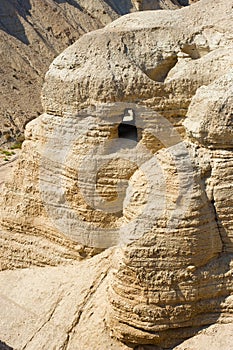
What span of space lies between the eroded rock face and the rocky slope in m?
24.2

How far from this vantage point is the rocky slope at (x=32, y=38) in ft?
135

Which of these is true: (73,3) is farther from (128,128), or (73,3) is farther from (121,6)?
(128,128)

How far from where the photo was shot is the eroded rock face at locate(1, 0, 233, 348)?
38.4 ft

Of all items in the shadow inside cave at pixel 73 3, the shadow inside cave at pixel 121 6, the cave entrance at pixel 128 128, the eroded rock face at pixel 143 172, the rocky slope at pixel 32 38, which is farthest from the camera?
the shadow inside cave at pixel 121 6

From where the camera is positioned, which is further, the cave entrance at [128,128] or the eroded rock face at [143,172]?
the cave entrance at [128,128]

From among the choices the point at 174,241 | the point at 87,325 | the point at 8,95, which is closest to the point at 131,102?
the point at 174,241

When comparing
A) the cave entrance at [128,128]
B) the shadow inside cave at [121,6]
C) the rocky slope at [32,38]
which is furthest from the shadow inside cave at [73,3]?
the cave entrance at [128,128]

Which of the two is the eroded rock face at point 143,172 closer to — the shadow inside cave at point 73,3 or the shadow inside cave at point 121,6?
the shadow inside cave at point 73,3

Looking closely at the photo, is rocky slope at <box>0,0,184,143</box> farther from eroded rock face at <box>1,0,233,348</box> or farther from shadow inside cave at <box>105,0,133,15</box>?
eroded rock face at <box>1,0,233,348</box>

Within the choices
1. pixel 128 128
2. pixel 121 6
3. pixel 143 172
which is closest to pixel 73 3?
pixel 121 6

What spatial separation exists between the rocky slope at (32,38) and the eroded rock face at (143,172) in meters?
24.2

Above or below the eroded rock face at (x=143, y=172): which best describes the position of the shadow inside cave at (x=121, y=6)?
above

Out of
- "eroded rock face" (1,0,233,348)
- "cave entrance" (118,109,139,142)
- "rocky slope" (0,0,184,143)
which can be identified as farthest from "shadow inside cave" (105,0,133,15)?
"cave entrance" (118,109,139,142)

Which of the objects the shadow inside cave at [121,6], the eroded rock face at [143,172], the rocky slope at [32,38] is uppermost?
the shadow inside cave at [121,6]
